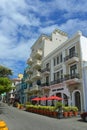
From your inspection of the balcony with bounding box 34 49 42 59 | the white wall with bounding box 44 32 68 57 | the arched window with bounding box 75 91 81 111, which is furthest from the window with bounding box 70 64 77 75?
the balcony with bounding box 34 49 42 59

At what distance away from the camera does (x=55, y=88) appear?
33.1m

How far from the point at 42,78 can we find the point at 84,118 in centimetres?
2276

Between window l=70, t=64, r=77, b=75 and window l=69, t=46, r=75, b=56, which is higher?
window l=69, t=46, r=75, b=56

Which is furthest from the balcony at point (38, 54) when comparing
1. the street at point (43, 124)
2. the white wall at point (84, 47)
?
the street at point (43, 124)

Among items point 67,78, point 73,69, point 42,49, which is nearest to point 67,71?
point 67,78

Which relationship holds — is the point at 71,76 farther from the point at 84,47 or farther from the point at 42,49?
the point at 42,49

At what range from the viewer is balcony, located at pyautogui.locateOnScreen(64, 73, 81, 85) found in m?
26.1

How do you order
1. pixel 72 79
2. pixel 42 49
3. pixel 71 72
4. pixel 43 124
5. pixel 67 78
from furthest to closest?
pixel 42 49, pixel 71 72, pixel 67 78, pixel 72 79, pixel 43 124

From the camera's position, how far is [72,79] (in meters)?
26.8

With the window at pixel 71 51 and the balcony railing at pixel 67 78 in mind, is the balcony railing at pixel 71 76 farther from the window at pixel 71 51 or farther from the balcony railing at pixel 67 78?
the window at pixel 71 51

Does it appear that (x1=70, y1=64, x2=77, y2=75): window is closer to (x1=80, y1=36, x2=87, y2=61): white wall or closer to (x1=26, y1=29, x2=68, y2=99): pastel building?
(x1=80, y1=36, x2=87, y2=61): white wall

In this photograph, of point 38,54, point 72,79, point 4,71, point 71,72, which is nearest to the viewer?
point 72,79

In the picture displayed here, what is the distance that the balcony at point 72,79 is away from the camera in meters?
26.1

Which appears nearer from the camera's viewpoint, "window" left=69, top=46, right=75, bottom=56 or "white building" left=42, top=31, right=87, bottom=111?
"white building" left=42, top=31, right=87, bottom=111
